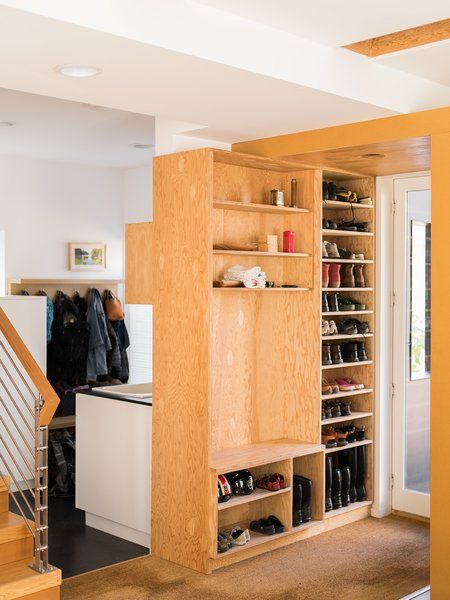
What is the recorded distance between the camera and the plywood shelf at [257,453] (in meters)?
4.64

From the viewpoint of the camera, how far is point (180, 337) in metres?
4.73

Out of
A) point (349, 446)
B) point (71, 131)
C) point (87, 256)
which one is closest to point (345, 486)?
point (349, 446)

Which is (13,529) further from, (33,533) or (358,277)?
(358,277)

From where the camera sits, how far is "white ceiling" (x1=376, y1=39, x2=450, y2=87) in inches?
155

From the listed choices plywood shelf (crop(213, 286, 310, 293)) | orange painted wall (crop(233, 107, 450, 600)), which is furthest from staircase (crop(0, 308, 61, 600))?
orange painted wall (crop(233, 107, 450, 600))

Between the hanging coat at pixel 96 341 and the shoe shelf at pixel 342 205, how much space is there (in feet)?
9.19

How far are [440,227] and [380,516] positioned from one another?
8.10ft

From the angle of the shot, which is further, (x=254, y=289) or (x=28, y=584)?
(x=254, y=289)

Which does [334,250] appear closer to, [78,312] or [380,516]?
[380,516]

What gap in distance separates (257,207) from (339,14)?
1.62m

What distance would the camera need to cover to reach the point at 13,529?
4.21 metres

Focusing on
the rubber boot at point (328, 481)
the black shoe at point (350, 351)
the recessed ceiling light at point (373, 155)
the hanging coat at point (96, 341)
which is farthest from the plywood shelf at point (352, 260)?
the hanging coat at point (96, 341)

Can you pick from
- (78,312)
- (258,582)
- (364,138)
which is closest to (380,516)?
(258,582)

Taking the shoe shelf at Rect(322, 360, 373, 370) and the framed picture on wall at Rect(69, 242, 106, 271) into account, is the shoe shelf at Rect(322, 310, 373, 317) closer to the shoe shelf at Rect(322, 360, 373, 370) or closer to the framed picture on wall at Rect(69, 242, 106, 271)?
the shoe shelf at Rect(322, 360, 373, 370)
